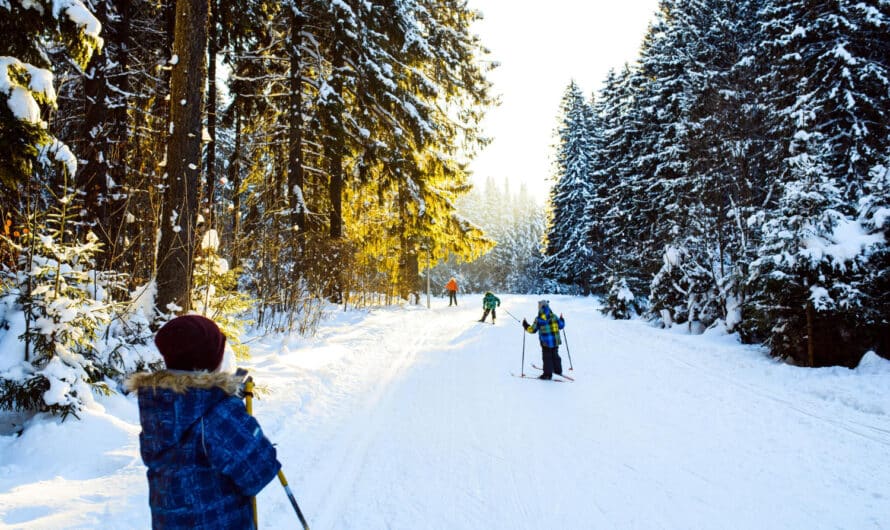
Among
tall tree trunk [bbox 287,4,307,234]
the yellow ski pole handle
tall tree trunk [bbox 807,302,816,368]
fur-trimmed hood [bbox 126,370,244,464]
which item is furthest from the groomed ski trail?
tall tree trunk [bbox 287,4,307,234]

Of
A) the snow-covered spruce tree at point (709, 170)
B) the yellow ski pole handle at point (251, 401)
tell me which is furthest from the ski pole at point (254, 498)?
the snow-covered spruce tree at point (709, 170)

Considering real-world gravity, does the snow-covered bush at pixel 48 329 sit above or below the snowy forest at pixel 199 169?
below

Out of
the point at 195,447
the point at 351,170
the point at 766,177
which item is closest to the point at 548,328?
the point at 195,447

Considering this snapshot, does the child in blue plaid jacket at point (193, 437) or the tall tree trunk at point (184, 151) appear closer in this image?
the child in blue plaid jacket at point (193, 437)

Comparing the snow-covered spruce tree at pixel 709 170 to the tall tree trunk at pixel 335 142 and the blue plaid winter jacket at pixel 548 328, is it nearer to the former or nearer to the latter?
the blue plaid winter jacket at pixel 548 328

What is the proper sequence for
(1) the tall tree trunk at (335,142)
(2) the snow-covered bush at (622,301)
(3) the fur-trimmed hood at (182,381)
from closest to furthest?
(3) the fur-trimmed hood at (182,381) → (1) the tall tree trunk at (335,142) → (2) the snow-covered bush at (622,301)

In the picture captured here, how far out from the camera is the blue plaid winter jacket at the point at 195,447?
6.67ft

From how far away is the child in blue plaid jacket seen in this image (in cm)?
204

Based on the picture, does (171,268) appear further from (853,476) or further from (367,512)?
(853,476)

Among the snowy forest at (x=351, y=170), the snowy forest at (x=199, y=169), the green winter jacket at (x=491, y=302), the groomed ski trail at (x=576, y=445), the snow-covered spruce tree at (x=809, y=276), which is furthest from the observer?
the green winter jacket at (x=491, y=302)

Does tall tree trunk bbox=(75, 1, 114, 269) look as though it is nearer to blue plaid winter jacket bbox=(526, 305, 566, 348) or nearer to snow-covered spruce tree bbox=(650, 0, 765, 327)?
blue plaid winter jacket bbox=(526, 305, 566, 348)

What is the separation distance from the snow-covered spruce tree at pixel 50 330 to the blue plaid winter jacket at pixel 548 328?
698 cm

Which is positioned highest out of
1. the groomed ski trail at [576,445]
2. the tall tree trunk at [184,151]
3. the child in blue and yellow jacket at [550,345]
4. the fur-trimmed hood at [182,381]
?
the tall tree trunk at [184,151]

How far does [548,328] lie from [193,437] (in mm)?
7817
